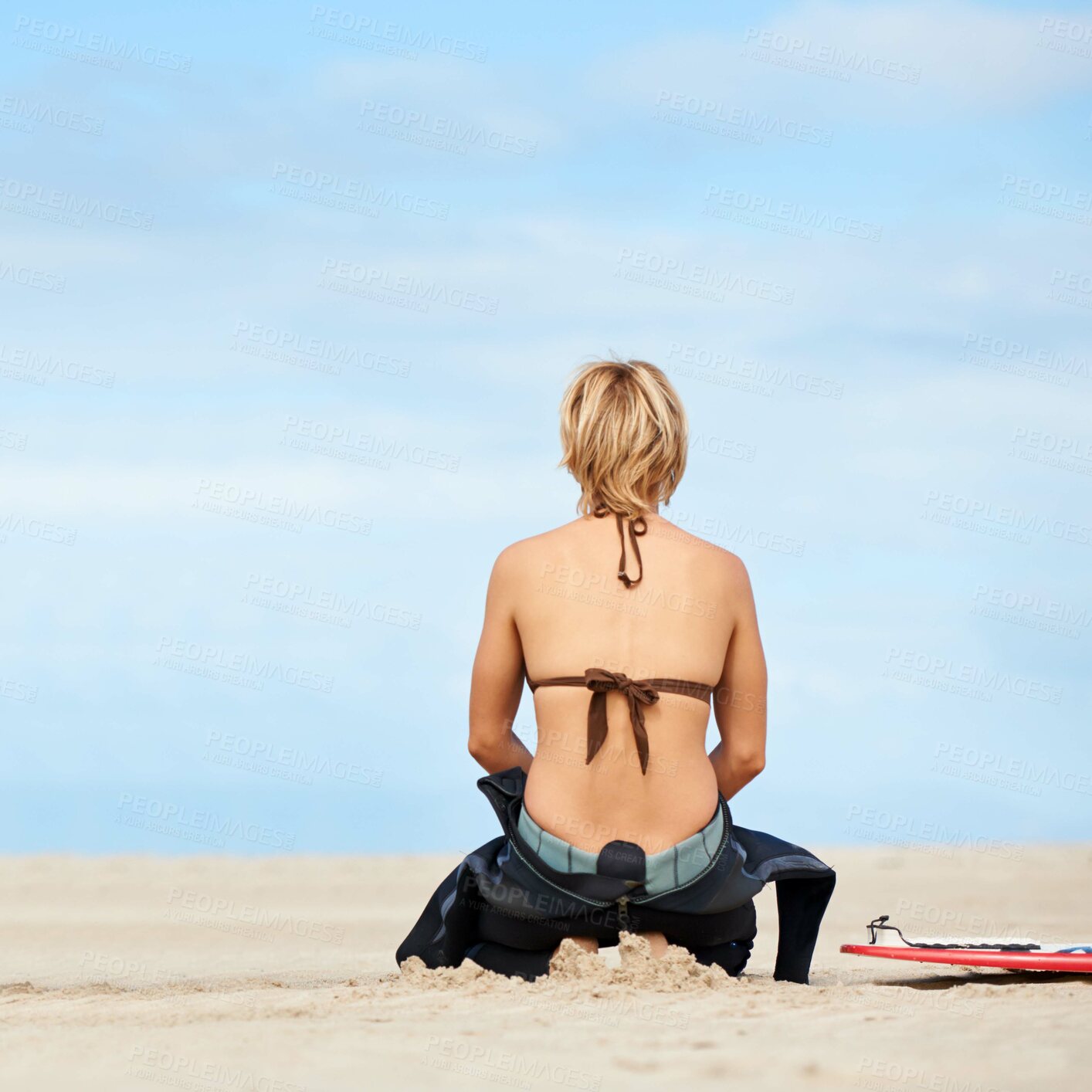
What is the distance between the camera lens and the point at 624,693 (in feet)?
12.7

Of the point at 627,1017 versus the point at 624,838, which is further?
the point at 624,838

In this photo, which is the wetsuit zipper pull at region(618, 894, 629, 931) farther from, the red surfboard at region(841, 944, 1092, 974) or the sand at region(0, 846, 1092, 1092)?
the red surfboard at region(841, 944, 1092, 974)

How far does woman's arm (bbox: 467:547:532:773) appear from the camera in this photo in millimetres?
4070

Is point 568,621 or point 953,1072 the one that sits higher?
point 568,621

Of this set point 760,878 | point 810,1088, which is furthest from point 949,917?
point 810,1088

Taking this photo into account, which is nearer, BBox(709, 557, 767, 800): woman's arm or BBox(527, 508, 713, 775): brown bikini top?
BBox(527, 508, 713, 775): brown bikini top

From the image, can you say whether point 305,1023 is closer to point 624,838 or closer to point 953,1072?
point 624,838

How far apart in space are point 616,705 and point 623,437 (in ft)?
2.63

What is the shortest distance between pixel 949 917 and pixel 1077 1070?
673 centimetres

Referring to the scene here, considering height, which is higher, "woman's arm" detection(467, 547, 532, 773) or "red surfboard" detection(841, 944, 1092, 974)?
"woman's arm" detection(467, 547, 532, 773)

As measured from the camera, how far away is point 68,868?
1184 cm
